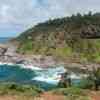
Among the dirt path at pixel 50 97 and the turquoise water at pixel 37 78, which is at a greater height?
the dirt path at pixel 50 97

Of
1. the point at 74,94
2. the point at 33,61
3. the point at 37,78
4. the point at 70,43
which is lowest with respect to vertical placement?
the point at 37,78

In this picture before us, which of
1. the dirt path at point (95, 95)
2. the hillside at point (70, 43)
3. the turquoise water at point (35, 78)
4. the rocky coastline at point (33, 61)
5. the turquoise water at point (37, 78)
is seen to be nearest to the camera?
the dirt path at point (95, 95)

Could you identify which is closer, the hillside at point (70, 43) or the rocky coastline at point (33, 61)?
the rocky coastline at point (33, 61)

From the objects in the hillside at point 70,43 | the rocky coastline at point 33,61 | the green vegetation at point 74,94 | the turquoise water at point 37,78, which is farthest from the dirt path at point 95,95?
the hillside at point 70,43

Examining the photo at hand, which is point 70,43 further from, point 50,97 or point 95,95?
point 50,97

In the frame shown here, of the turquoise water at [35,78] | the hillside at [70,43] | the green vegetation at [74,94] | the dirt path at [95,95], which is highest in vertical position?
the hillside at [70,43]

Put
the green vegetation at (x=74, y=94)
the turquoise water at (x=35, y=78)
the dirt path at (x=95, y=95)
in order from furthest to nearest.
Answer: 1. the turquoise water at (x=35, y=78)
2. the dirt path at (x=95, y=95)
3. the green vegetation at (x=74, y=94)

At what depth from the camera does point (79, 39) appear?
5212 inches

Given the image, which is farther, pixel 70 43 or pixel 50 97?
pixel 70 43

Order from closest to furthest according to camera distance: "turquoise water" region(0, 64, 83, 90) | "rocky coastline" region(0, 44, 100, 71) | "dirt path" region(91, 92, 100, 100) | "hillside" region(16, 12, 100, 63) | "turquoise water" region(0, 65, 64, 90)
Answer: "dirt path" region(91, 92, 100, 100), "turquoise water" region(0, 64, 83, 90), "turquoise water" region(0, 65, 64, 90), "rocky coastline" region(0, 44, 100, 71), "hillside" region(16, 12, 100, 63)

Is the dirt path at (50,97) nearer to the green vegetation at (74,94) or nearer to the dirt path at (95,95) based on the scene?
the green vegetation at (74,94)

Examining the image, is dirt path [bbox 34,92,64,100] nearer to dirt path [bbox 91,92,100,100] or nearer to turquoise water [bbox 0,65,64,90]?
dirt path [bbox 91,92,100,100]

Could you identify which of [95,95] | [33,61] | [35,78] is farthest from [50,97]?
[33,61]

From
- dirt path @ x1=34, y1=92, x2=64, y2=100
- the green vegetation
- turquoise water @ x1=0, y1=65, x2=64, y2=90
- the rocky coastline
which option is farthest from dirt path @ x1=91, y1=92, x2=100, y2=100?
the rocky coastline
